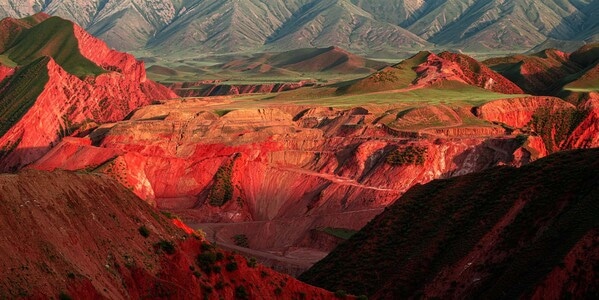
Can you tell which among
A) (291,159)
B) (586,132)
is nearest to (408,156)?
(291,159)

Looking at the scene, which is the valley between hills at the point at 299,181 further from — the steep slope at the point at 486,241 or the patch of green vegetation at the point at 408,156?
the patch of green vegetation at the point at 408,156

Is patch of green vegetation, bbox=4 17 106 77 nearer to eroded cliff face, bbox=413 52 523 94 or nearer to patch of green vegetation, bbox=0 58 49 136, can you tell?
patch of green vegetation, bbox=0 58 49 136

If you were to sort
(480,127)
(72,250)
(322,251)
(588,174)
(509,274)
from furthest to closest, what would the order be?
(480,127)
(322,251)
(588,174)
(509,274)
(72,250)

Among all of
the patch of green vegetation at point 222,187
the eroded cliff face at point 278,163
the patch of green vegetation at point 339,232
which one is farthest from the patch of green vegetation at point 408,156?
the patch of green vegetation at point 222,187

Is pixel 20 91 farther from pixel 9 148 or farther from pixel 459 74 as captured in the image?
pixel 459 74

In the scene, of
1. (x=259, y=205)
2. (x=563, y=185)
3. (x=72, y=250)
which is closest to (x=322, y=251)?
(x=259, y=205)

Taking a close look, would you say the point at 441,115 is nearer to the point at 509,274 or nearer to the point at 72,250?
the point at 509,274

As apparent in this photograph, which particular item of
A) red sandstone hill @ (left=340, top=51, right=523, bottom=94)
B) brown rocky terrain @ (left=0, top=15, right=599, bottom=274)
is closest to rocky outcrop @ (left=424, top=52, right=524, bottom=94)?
red sandstone hill @ (left=340, top=51, right=523, bottom=94)
